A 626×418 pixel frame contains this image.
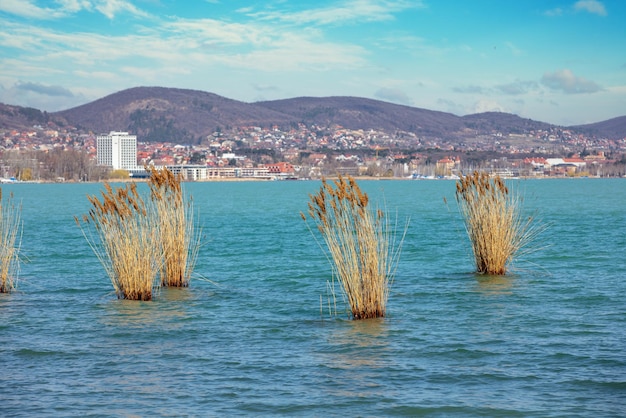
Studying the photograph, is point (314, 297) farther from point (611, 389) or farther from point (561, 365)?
point (611, 389)

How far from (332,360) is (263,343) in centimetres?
130

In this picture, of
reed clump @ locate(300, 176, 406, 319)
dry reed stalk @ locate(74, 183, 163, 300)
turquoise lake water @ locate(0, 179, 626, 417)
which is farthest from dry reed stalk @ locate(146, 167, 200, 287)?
reed clump @ locate(300, 176, 406, 319)

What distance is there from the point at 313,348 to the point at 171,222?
15.4 feet

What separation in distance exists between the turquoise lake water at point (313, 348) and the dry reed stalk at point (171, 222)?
41 centimetres

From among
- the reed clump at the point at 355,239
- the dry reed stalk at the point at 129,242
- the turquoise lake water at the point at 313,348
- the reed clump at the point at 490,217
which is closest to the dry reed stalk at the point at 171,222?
the dry reed stalk at the point at 129,242

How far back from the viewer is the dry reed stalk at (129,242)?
12.7 meters

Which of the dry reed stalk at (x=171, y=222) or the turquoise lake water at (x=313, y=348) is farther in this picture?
the dry reed stalk at (x=171, y=222)

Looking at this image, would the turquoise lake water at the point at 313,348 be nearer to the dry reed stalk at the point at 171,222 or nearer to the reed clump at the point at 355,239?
the dry reed stalk at the point at 171,222

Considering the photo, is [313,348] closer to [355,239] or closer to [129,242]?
[355,239]

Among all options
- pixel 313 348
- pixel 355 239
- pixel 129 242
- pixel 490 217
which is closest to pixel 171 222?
pixel 129 242

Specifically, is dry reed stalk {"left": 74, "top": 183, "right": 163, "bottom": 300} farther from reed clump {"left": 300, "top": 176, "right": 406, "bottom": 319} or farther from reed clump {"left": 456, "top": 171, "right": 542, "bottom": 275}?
reed clump {"left": 456, "top": 171, "right": 542, "bottom": 275}

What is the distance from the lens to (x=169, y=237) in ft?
45.7

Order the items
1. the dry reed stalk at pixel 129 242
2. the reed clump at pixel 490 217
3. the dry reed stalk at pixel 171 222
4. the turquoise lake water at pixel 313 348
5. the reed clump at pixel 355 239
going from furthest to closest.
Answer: the reed clump at pixel 490 217 < the dry reed stalk at pixel 171 222 < the dry reed stalk at pixel 129 242 < the reed clump at pixel 355 239 < the turquoise lake water at pixel 313 348

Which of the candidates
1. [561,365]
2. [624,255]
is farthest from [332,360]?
[624,255]
